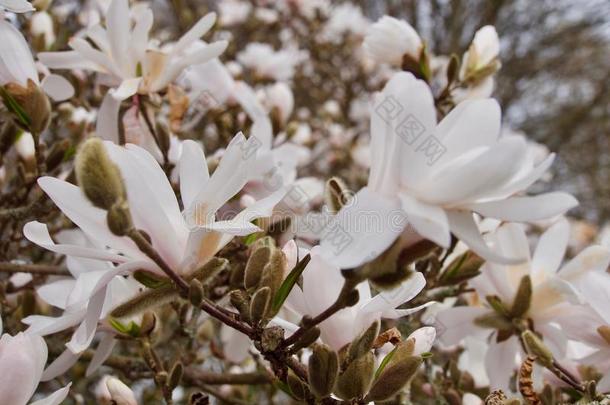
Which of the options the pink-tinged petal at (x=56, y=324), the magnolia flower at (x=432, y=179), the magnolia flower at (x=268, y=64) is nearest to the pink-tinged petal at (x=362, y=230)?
the magnolia flower at (x=432, y=179)

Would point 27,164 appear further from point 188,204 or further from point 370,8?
point 370,8

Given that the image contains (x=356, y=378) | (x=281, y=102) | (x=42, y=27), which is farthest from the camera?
(x=281, y=102)

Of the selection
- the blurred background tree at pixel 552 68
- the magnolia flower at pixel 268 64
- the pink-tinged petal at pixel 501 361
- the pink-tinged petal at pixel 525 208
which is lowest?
the blurred background tree at pixel 552 68

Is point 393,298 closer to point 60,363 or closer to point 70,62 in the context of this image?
point 60,363

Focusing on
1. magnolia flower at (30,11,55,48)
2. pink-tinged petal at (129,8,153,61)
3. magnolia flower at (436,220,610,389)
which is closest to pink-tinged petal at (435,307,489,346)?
magnolia flower at (436,220,610,389)

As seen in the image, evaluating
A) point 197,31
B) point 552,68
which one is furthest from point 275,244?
point 552,68

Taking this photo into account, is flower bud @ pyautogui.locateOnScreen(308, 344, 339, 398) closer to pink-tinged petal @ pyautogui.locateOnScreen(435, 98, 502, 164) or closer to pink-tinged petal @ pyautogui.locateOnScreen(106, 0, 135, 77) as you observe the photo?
pink-tinged petal @ pyautogui.locateOnScreen(435, 98, 502, 164)

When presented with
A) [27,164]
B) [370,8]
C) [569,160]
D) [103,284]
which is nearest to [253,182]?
[27,164]

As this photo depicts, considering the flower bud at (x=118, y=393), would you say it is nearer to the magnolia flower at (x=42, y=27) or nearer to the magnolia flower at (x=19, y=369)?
the magnolia flower at (x=19, y=369)
